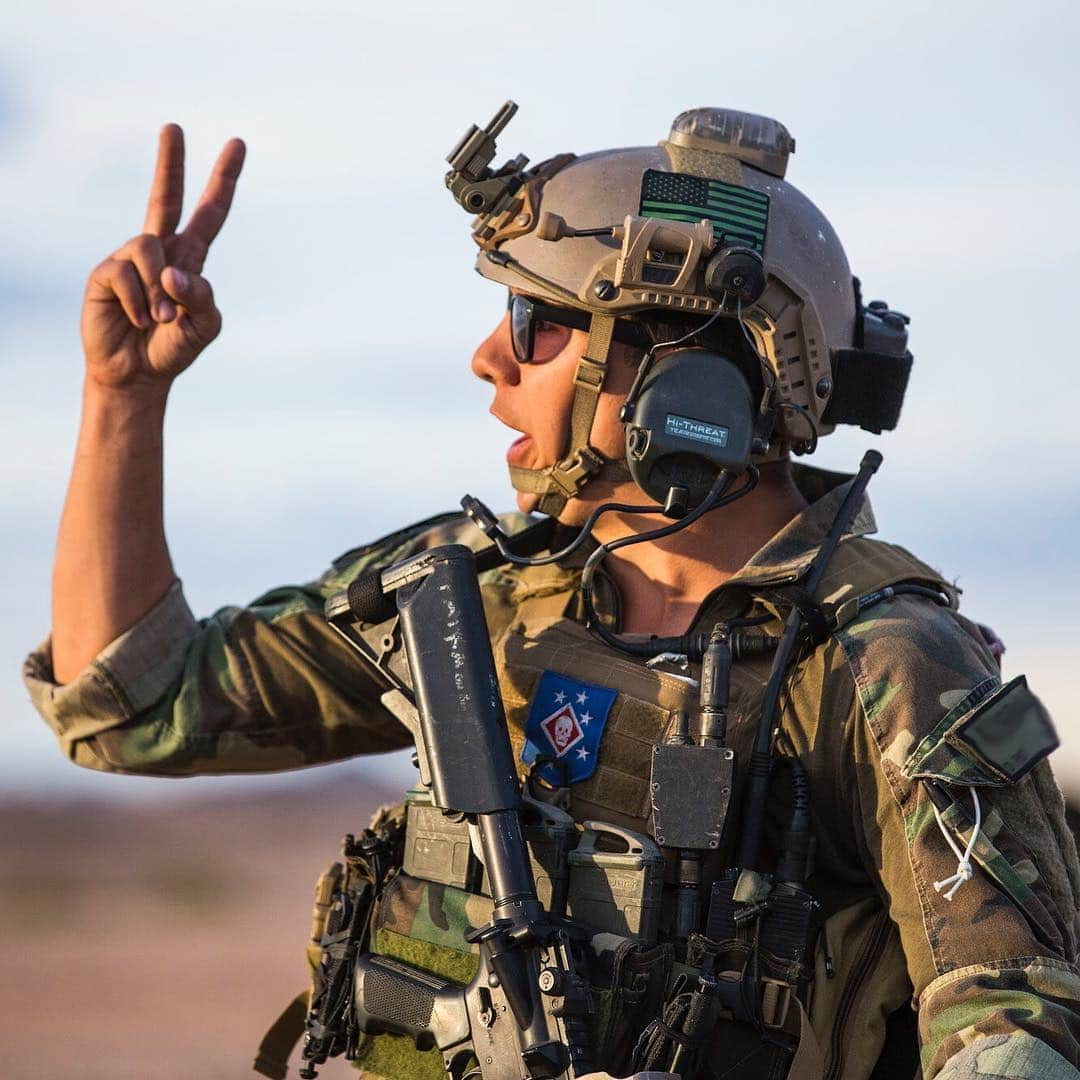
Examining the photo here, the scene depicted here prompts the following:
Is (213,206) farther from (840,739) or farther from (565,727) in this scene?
(840,739)

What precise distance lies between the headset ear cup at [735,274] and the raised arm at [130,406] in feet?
4.74

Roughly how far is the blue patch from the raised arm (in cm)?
132

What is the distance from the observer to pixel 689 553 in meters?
5.21

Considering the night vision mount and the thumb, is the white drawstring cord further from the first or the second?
the thumb

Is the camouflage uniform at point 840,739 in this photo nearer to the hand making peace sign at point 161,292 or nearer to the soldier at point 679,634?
the soldier at point 679,634

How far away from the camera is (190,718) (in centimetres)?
561

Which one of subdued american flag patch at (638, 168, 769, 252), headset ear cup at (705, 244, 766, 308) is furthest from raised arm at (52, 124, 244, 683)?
headset ear cup at (705, 244, 766, 308)

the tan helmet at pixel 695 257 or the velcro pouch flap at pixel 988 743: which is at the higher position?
the tan helmet at pixel 695 257

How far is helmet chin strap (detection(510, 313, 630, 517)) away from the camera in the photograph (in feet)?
16.6

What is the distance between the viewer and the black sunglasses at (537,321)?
5062 mm

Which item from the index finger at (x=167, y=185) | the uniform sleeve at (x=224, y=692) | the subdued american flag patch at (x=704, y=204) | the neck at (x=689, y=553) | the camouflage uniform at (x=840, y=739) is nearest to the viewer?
the camouflage uniform at (x=840, y=739)

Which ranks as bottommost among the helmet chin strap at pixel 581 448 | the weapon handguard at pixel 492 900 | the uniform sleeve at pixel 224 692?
the weapon handguard at pixel 492 900

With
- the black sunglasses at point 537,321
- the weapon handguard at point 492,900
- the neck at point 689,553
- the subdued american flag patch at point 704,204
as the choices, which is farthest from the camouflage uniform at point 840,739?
the subdued american flag patch at point 704,204

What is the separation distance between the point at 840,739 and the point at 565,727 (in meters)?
0.76
